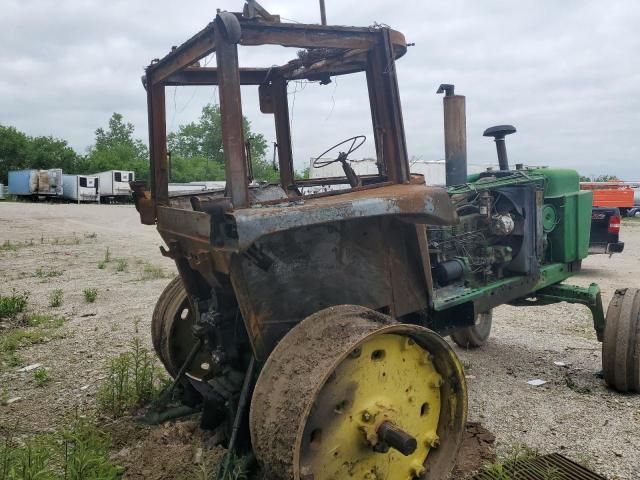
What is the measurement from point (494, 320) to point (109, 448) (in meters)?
4.71

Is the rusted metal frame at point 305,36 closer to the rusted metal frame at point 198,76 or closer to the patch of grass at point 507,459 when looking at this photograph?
the rusted metal frame at point 198,76

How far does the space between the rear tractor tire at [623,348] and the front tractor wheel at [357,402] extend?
215 cm

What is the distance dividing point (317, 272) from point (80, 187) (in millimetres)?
36442

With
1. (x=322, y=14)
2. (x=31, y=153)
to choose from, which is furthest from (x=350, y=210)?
(x=31, y=153)

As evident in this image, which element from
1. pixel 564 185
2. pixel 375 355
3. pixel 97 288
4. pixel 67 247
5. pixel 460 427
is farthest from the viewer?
pixel 67 247

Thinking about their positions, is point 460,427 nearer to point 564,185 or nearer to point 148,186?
point 148,186

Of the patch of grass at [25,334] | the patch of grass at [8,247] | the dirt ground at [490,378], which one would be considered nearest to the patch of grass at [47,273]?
the dirt ground at [490,378]

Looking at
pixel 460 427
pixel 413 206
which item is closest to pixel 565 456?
pixel 460 427

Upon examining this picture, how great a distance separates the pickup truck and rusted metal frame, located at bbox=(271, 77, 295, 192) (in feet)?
25.0

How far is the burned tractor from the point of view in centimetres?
228

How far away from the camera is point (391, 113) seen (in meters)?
2.87

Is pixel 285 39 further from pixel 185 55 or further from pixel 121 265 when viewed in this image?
pixel 121 265

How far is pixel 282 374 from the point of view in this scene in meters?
2.28

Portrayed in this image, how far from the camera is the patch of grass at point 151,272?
9.38 meters
